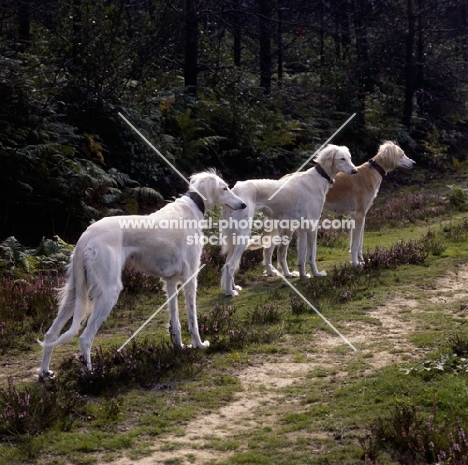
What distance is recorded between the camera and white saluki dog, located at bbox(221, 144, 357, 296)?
30.4 ft

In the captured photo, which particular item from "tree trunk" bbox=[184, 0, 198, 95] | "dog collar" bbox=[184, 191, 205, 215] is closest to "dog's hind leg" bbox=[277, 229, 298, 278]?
"dog collar" bbox=[184, 191, 205, 215]

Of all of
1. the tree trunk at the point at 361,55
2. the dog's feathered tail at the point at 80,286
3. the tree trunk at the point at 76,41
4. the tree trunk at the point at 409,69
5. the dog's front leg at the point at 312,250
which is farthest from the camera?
the tree trunk at the point at 361,55

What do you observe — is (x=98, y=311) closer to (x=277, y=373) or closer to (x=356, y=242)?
(x=277, y=373)

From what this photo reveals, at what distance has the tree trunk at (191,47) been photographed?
57.5 feet

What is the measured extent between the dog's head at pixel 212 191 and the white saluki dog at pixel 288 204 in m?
1.41

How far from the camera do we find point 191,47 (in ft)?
59.2

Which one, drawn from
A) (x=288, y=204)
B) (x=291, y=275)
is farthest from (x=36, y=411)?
(x=291, y=275)

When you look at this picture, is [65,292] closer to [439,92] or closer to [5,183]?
[5,183]

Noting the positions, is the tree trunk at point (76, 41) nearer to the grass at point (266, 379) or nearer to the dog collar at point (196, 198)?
the grass at point (266, 379)

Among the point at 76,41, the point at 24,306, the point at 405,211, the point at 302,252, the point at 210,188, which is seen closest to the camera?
the point at 210,188

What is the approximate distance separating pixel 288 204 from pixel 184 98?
27.9ft

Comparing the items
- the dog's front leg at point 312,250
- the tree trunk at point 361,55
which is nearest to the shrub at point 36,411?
the dog's front leg at point 312,250

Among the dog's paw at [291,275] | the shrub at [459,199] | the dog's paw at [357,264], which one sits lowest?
the dog's paw at [291,275]

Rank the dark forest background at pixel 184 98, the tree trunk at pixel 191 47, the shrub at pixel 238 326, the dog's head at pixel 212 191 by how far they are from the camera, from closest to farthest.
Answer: the shrub at pixel 238 326
the dog's head at pixel 212 191
the dark forest background at pixel 184 98
the tree trunk at pixel 191 47
